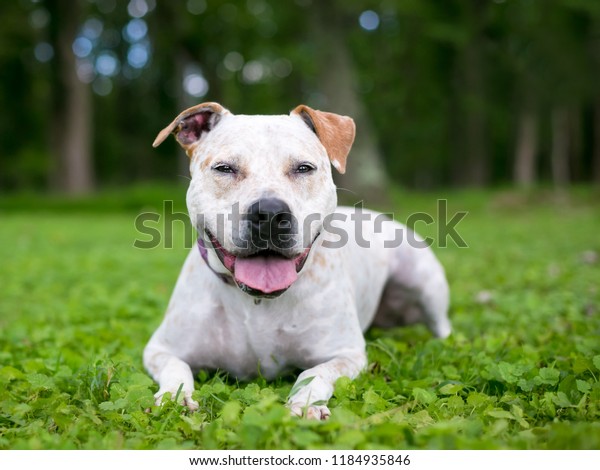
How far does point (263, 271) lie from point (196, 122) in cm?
122

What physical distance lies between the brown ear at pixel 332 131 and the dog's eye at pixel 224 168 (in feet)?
2.00

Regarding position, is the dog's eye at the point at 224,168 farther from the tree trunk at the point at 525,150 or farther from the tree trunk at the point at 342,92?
the tree trunk at the point at 525,150

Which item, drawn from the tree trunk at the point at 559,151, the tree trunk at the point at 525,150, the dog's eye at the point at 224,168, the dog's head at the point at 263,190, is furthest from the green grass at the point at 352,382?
the tree trunk at the point at 525,150

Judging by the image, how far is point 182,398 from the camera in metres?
2.86

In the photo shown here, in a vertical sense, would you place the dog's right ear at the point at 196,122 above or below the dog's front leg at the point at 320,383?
above

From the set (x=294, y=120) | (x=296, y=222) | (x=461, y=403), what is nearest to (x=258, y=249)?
(x=296, y=222)

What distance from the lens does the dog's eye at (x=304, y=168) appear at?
3.24 meters

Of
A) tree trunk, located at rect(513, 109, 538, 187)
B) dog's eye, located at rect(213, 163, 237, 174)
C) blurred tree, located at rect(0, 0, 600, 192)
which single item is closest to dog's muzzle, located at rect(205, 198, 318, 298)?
dog's eye, located at rect(213, 163, 237, 174)

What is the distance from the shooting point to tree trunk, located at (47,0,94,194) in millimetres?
21469

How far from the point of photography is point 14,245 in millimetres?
10312

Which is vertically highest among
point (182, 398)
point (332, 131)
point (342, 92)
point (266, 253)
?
point (342, 92)
